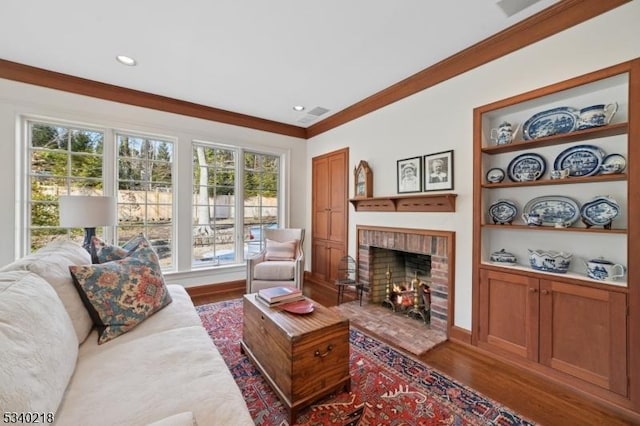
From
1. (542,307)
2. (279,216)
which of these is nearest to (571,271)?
(542,307)

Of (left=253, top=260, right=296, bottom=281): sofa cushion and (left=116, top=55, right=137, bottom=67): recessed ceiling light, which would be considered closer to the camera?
(left=116, top=55, right=137, bottom=67): recessed ceiling light

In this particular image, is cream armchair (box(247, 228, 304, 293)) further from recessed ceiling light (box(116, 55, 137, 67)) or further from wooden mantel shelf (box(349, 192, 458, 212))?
recessed ceiling light (box(116, 55, 137, 67))

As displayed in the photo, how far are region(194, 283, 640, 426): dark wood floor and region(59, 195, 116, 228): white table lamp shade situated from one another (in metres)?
3.01

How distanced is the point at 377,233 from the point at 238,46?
2.43 metres

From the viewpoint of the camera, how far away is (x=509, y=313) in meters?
2.15

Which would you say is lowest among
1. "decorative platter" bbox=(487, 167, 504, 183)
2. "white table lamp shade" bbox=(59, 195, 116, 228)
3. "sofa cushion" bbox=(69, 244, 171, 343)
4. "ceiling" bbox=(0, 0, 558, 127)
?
"sofa cushion" bbox=(69, 244, 171, 343)

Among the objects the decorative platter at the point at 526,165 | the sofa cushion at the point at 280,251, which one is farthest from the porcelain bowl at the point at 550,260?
the sofa cushion at the point at 280,251

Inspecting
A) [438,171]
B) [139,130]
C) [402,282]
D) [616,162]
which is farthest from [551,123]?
[139,130]

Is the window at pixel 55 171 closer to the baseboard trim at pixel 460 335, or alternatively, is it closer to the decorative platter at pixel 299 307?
the decorative platter at pixel 299 307

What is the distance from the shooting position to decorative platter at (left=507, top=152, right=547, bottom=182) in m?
2.09

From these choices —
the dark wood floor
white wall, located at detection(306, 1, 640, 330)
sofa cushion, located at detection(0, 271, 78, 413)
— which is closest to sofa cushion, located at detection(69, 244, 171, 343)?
sofa cushion, located at detection(0, 271, 78, 413)

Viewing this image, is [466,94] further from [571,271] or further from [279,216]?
[279,216]

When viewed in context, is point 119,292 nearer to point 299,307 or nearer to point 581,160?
point 299,307

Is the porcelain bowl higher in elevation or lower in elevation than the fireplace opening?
higher
